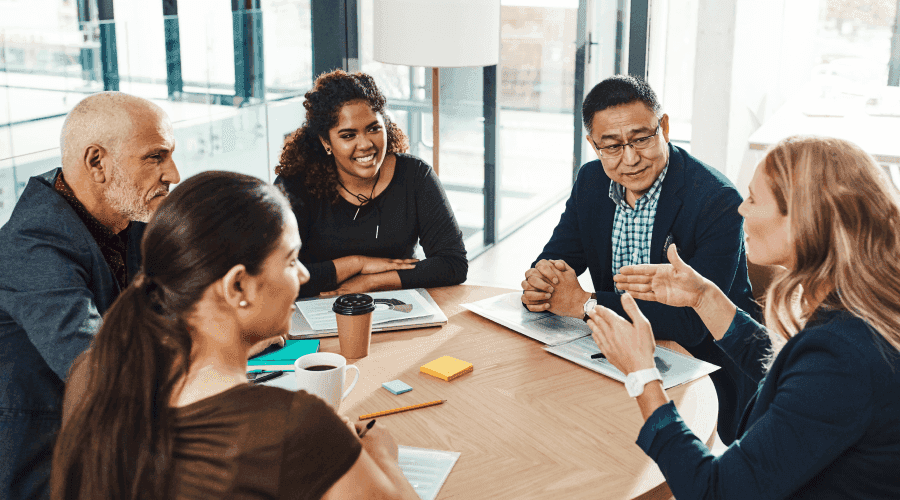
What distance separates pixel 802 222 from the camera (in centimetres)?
120

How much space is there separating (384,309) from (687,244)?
2.75ft

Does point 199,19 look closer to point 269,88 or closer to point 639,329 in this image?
point 269,88

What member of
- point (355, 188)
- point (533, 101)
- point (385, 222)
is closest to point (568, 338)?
point (385, 222)

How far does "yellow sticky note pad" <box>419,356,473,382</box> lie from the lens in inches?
62.6

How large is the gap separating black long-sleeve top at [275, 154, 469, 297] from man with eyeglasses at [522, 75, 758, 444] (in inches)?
14.5

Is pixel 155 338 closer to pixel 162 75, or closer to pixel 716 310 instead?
pixel 716 310

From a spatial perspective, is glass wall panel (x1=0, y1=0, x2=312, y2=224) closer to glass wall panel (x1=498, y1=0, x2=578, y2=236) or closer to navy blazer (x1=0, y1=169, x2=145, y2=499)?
navy blazer (x1=0, y1=169, x2=145, y2=499)

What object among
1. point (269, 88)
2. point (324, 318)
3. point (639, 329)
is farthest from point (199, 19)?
point (639, 329)

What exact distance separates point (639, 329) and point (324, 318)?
85 centimetres

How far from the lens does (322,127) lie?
2.52 metres

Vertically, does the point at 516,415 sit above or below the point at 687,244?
below

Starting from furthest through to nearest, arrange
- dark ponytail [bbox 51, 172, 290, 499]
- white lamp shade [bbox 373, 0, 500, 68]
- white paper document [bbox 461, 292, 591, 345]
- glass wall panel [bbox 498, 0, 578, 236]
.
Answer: glass wall panel [bbox 498, 0, 578, 236], white lamp shade [bbox 373, 0, 500, 68], white paper document [bbox 461, 292, 591, 345], dark ponytail [bbox 51, 172, 290, 499]

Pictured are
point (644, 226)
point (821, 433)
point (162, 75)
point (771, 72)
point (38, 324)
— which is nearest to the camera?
point (821, 433)

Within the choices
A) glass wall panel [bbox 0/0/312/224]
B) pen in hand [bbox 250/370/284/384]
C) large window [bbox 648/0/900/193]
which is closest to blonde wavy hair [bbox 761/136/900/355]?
pen in hand [bbox 250/370/284/384]
